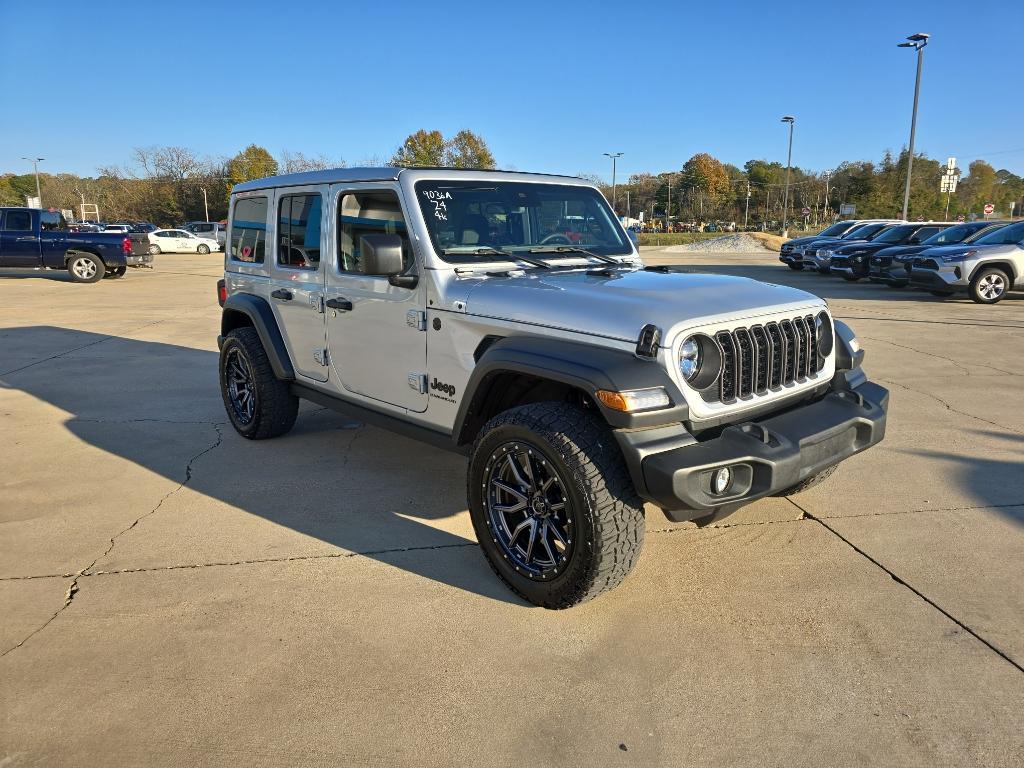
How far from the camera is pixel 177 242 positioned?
3375 cm

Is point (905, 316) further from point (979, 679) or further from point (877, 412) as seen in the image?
point (979, 679)

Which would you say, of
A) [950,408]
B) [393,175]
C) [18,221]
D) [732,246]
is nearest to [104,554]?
[393,175]

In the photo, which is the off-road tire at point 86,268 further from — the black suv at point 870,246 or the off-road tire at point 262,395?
the black suv at point 870,246

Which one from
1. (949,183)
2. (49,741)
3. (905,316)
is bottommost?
(49,741)

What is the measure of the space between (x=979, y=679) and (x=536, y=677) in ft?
5.37

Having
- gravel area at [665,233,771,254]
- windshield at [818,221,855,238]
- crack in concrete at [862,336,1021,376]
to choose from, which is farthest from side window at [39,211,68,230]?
gravel area at [665,233,771,254]

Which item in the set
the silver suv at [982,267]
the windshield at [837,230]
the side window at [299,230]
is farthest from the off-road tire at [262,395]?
the windshield at [837,230]

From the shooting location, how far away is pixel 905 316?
41.8 feet

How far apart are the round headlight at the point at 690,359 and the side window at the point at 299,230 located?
8.47 ft

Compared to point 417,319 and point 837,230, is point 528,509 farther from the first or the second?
point 837,230

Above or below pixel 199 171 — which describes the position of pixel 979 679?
below

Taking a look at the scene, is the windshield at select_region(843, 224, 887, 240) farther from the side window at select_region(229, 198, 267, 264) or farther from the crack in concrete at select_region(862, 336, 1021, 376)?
the side window at select_region(229, 198, 267, 264)

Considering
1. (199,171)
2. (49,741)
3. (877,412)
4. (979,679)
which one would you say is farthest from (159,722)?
(199,171)

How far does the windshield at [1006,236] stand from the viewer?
14065 millimetres
